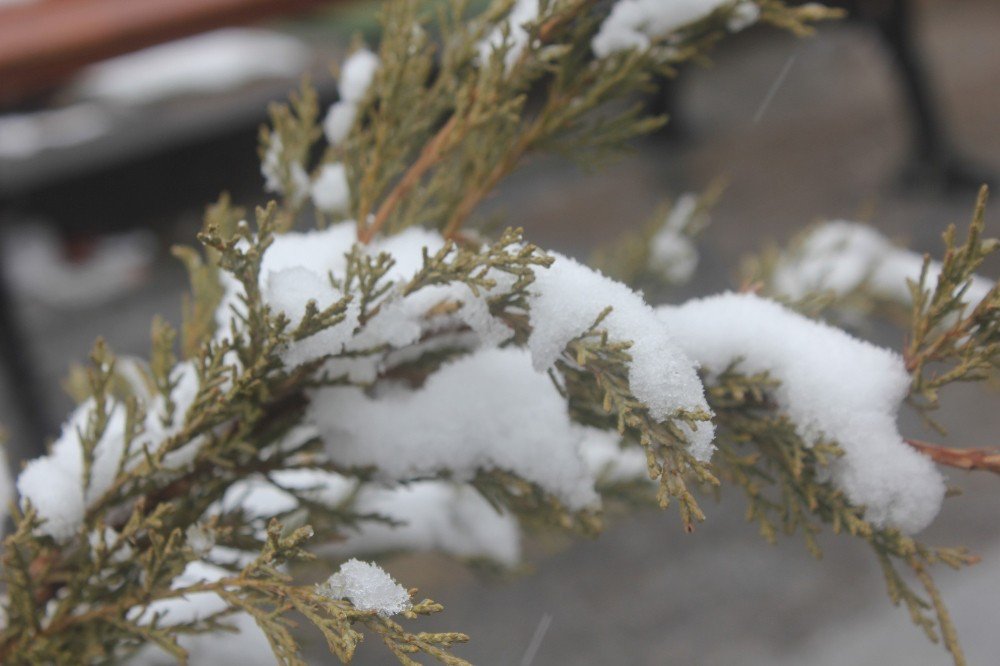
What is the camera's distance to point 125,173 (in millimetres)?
4234

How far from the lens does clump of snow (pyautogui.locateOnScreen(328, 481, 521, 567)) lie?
3.19ft

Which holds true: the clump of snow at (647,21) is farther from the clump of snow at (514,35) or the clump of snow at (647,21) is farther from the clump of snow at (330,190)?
the clump of snow at (330,190)

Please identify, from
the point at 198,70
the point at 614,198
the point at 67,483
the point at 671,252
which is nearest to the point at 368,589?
the point at 67,483

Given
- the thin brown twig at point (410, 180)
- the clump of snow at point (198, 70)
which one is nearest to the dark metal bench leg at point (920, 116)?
the clump of snow at point (198, 70)

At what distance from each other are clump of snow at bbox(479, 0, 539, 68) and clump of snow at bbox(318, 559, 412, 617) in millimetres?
380

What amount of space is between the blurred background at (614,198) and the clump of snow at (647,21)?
246 millimetres

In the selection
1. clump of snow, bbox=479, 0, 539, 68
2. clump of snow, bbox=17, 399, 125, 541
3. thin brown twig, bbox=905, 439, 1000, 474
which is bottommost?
thin brown twig, bbox=905, 439, 1000, 474

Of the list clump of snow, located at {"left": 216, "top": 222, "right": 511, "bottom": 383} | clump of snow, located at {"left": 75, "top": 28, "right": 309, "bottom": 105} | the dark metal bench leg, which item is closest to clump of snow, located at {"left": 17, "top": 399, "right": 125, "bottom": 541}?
clump of snow, located at {"left": 216, "top": 222, "right": 511, "bottom": 383}

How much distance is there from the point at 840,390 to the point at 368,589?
332 millimetres

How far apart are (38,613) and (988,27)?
7191mm

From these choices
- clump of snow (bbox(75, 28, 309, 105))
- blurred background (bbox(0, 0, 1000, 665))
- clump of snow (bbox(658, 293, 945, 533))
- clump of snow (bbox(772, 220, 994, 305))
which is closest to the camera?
clump of snow (bbox(658, 293, 945, 533))

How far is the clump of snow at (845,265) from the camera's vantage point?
→ 963 millimetres

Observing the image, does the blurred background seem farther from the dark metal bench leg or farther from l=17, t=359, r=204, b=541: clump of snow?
l=17, t=359, r=204, b=541: clump of snow

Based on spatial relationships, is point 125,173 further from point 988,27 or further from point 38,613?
point 988,27
